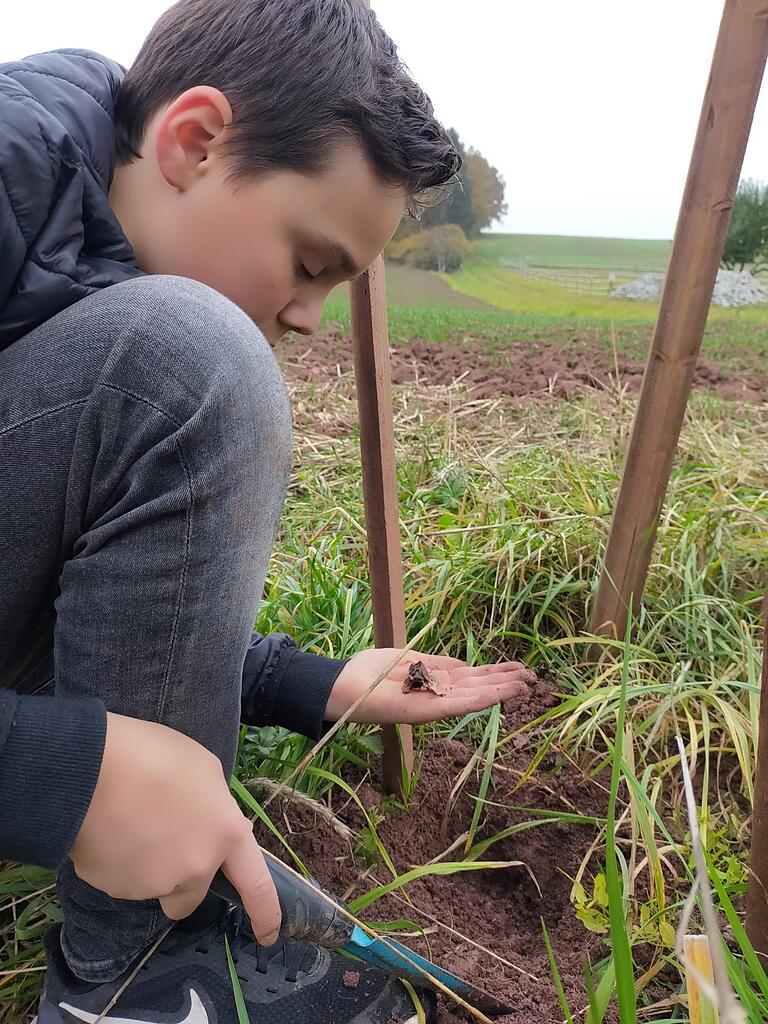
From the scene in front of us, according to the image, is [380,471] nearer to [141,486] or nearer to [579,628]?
[141,486]

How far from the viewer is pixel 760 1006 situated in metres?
0.62

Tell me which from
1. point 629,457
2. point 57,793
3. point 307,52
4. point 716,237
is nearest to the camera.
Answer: point 57,793

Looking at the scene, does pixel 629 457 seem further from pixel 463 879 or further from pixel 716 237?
pixel 463 879

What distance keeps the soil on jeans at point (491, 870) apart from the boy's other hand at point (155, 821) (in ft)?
1.29

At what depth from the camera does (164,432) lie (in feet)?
2.18

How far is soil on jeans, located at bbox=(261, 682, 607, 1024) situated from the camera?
0.90 metres

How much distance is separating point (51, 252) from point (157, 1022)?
2.58ft

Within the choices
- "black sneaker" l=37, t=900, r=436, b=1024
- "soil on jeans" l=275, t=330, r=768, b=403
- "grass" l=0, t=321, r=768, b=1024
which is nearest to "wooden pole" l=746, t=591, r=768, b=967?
"grass" l=0, t=321, r=768, b=1024

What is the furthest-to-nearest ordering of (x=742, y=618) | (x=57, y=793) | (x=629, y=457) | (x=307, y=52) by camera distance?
(x=742, y=618)
(x=629, y=457)
(x=307, y=52)
(x=57, y=793)

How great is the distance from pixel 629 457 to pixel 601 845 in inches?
22.4

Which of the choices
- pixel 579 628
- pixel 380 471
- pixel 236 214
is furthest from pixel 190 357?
pixel 579 628

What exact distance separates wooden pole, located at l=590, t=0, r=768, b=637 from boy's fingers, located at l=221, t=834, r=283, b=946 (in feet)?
2.57

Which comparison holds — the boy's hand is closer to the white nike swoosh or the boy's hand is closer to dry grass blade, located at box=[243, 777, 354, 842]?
dry grass blade, located at box=[243, 777, 354, 842]

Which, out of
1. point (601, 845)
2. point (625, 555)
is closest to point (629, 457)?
point (625, 555)
